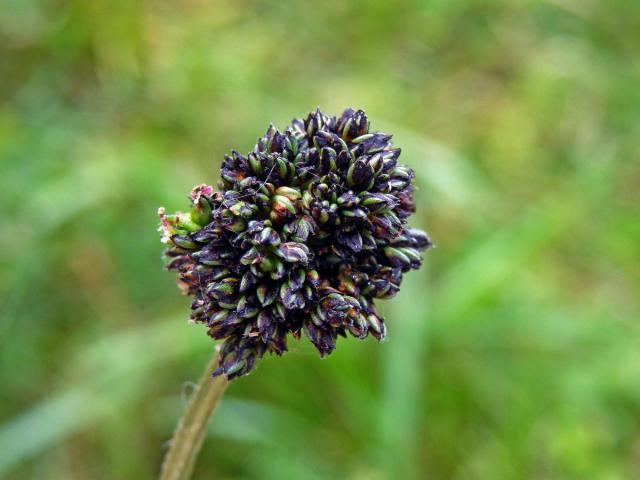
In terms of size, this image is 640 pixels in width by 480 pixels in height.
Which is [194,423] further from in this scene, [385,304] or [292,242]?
[385,304]

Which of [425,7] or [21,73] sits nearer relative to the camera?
[21,73]

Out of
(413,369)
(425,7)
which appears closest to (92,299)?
(413,369)

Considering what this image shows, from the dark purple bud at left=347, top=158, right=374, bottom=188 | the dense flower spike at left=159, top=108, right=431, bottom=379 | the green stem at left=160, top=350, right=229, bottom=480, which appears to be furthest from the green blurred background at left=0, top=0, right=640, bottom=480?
the dark purple bud at left=347, top=158, right=374, bottom=188

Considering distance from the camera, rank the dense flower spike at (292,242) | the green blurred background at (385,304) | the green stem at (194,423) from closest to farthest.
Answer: the dense flower spike at (292,242) < the green stem at (194,423) < the green blurred background at (385,304)

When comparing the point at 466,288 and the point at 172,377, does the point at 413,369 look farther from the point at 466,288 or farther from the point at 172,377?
the point at 172,377

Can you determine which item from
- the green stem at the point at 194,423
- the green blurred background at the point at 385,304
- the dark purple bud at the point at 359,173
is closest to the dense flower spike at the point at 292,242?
the dark purple bud at the point at 359,173

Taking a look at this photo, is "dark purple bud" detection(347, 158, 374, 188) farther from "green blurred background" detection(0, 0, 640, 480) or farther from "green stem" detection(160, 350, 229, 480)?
"green blurred background" detection(0, 0, 640, 480)

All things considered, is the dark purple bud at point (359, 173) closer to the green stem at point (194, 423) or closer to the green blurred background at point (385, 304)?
the green stem at point (194, 423)
